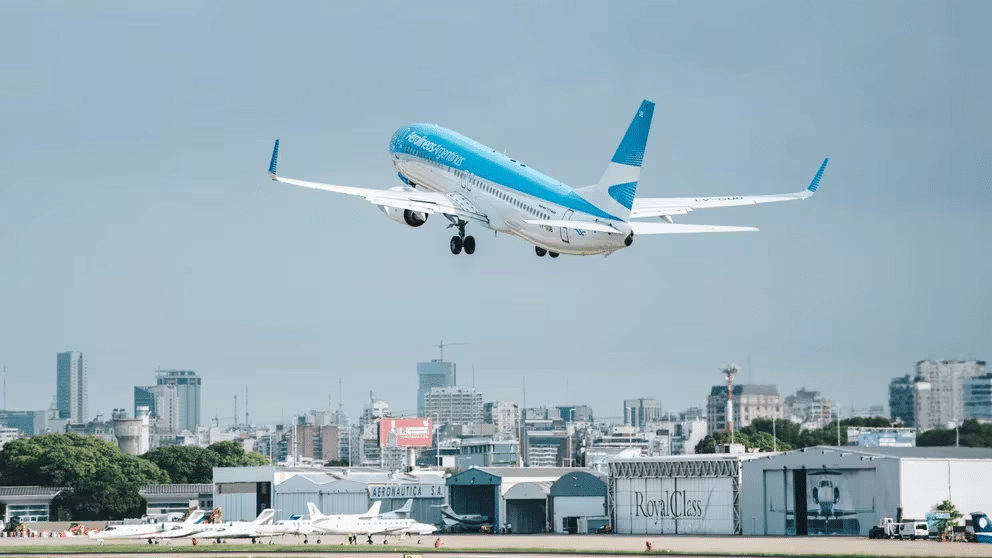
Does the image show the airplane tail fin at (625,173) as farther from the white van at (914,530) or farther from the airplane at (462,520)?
the airplane at (462,520)

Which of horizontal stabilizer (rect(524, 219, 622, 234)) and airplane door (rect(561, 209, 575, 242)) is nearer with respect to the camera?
horizontal stabilizer (rect(524, 219, 622, 234))

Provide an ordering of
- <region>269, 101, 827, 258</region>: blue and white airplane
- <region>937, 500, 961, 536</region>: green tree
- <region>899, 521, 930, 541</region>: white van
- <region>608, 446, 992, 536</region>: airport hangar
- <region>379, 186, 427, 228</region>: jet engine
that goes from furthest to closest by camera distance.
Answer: <region>608, 446, 992, 536</region>: airport hangar
<region>937, 500, 961, 536</region>: green tree
<region>899, 521, 930, 541</region>: white van
<region>379, 186, 427, 228</region>: jet engine
<region>269, 101, 827, 258</region>: blue and white airplane

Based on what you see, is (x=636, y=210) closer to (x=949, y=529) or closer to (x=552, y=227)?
(x=552, y=227)

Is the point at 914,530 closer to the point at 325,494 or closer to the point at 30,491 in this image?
the point at 325,494

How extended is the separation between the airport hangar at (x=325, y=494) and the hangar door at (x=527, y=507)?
12.5 meters

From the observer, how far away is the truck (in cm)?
11862

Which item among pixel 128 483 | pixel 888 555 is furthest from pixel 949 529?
pixel 128 483

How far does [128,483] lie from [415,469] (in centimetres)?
3742

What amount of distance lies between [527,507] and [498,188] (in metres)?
61.3

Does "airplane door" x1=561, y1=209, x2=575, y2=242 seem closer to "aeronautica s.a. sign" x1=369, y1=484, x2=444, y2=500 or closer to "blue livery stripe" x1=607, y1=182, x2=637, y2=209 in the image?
"blue livery stripe" x1=607, y1=182, x2=637, y2=209

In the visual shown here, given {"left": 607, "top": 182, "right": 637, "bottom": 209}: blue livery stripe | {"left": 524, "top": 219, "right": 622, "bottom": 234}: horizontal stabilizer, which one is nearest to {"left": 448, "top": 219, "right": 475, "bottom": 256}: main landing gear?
{"left": 524, "top": 219, "right": 622, "bottom": 234}: horizontal stabilizer

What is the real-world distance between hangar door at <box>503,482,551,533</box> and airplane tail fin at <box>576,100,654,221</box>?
65.4 metres

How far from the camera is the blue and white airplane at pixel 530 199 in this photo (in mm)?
90938

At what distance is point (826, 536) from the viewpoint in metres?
125
